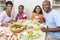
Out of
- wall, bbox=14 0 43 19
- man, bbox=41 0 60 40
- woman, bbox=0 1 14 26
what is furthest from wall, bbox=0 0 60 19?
man, bbox=41 0 60 40

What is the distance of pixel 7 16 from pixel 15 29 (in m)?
0.88

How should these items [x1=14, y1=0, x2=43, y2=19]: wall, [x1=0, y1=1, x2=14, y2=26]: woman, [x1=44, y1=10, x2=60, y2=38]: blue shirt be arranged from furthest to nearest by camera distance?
[x1=14, y1=0, x2=43, y2=19]: wall < [x1=0, y1=1, x2=14, y2=26]: woman < [x1=44, y1=10, x2=60, y2=38]: blue shirt

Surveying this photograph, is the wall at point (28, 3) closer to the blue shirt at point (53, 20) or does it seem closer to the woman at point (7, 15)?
the woman at point (7, 15)

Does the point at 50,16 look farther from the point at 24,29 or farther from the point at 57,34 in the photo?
the point at 24,29

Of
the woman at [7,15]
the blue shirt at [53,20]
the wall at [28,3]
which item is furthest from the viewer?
the wall at [28,3]

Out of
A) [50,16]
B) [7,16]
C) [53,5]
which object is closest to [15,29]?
[50,16]

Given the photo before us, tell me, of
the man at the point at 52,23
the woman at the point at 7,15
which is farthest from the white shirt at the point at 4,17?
Result: the man at the point at 52,23

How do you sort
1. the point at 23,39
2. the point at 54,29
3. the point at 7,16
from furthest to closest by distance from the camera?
the point at 7,16
the point at 54,29
the point at 23,39

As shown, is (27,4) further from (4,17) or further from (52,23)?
(52,23)

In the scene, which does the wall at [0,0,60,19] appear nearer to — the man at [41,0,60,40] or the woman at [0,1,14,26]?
the woman at [0,1,14,26]

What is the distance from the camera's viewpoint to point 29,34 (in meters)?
2.16

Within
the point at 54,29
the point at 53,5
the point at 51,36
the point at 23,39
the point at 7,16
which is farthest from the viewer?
the point at 53,5

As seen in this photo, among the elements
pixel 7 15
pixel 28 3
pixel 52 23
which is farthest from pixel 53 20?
pixel 28 3

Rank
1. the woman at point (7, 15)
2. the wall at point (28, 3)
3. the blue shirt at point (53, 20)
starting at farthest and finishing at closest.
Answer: the wall at point (28, 3) < the woman at point (7, 15) < the blue shirt at point (53, 20)
